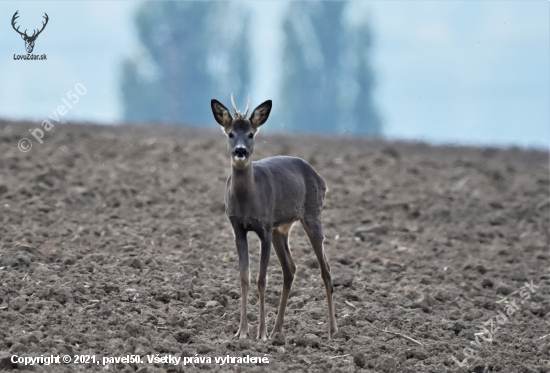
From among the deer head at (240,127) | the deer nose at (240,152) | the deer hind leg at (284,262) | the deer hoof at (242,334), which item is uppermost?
the deer head at (240,127)

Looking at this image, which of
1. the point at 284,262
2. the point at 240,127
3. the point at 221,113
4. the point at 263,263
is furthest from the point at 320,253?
the point at 221,113

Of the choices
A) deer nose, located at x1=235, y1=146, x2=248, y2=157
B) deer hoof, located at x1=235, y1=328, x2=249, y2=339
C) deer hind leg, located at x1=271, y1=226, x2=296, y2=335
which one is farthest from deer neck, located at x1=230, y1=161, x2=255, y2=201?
deer hoof, located at x1=235, y1=328, x2=249, y2=339

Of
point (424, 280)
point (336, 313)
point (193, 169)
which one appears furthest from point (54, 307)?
point (193, 169)

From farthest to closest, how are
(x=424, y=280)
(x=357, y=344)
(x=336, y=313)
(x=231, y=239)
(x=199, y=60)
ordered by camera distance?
(x=199, y=60) → (x=231, y=239) → (x=424, y=280) → (x=336, y=313) → (x=357, y=344)

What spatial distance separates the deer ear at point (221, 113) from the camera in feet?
23.9

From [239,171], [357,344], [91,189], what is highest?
[239,171]

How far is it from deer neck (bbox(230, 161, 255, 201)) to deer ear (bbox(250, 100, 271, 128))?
478 millimetres

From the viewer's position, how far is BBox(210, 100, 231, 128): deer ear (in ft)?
23.9

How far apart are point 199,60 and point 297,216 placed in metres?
36.1

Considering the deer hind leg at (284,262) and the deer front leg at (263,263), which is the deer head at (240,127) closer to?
the deer front leg at (263,263)

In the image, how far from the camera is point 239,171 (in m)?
7.20

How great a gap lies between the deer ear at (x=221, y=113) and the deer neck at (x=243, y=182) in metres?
0.49

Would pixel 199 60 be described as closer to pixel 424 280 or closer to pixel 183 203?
pixel 183 203

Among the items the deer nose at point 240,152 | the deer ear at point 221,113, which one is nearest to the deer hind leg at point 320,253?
the deer nose at point 240,152
